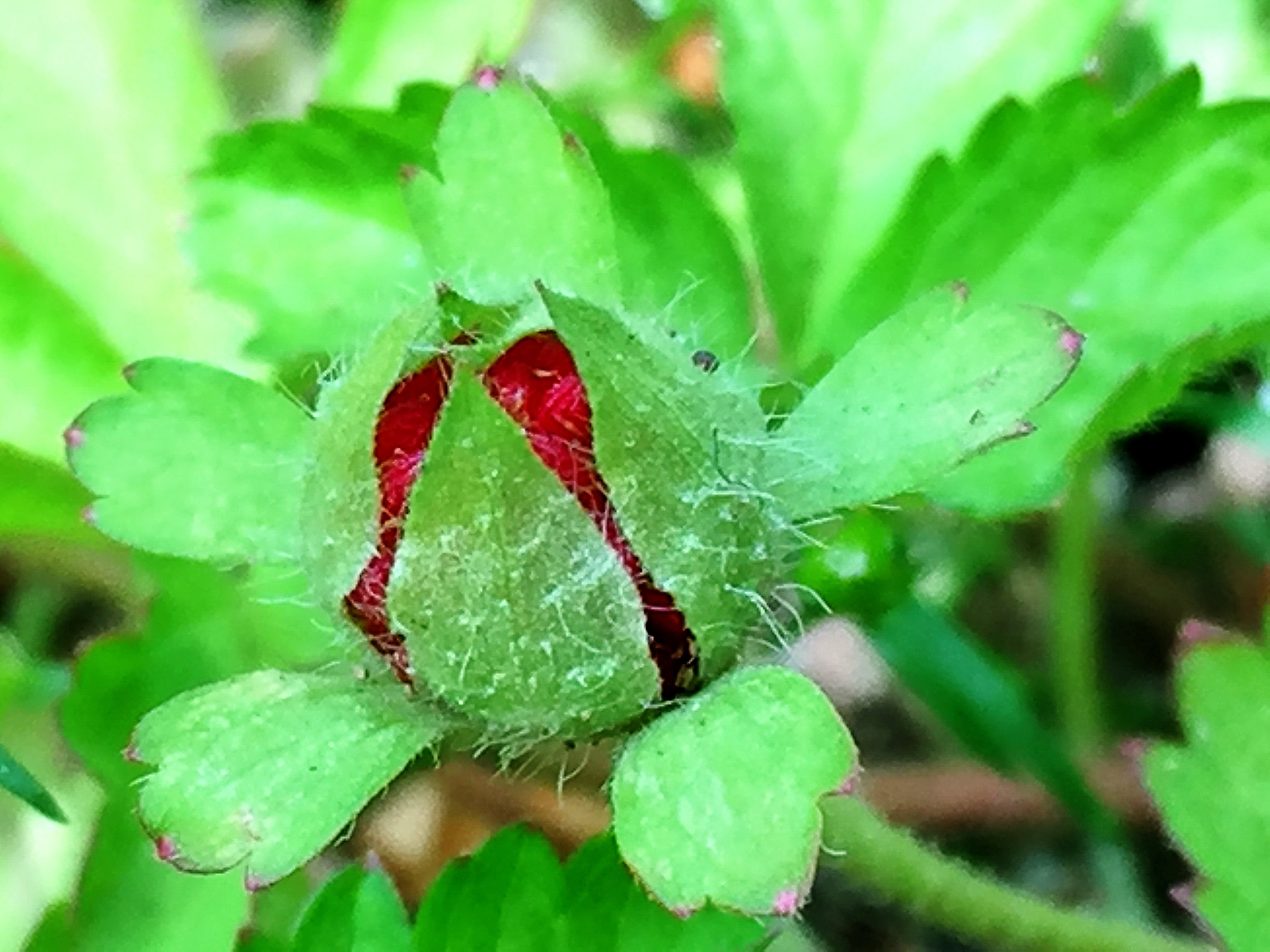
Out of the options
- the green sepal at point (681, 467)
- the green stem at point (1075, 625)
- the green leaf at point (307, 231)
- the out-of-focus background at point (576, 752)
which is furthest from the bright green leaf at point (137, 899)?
the green stem at point (1075, 625)

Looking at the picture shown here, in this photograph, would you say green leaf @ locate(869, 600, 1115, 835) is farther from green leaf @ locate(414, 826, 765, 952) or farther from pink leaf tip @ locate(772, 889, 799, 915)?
pink leaf tip @ locate(772, 889, 799, 915)

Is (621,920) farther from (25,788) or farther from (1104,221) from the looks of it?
(1104,221)

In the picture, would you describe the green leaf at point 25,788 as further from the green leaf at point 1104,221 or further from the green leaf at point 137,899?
the green leaf at point 1104,221

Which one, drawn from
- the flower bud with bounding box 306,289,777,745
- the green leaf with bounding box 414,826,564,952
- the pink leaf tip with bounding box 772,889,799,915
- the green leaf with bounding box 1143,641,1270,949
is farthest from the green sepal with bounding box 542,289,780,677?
the green leaf with bounding box 1143,641,1270,949

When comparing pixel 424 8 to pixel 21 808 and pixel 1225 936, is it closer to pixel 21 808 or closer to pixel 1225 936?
pixel 21 808

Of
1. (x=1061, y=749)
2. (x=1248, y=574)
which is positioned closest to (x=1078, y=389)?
(x=1061, y=749)

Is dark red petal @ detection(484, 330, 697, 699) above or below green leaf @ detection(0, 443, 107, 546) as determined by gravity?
above

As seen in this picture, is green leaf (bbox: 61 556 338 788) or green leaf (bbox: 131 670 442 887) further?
green leaf (bbox: 61 556 338 788)
